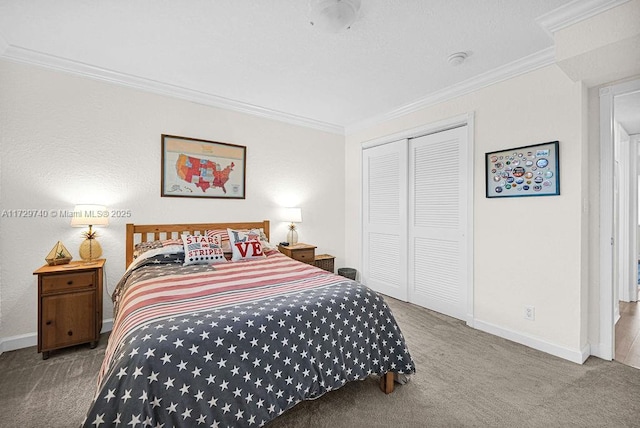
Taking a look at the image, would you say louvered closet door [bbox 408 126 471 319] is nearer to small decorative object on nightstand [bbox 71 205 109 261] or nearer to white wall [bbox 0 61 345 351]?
white wall [bbox 0 61 345 351]

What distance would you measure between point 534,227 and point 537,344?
1065mm

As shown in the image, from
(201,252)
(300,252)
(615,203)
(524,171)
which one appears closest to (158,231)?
(201,252)

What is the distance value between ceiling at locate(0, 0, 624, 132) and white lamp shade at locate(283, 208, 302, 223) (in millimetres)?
1532

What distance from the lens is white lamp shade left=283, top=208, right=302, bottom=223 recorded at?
4.07 meters

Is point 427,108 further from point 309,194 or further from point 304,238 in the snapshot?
point 304,238

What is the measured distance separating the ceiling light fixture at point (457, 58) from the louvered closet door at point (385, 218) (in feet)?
4.36

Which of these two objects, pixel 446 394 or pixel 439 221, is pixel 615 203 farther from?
pixel 446 394

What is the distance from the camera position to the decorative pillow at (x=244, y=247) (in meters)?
3.16

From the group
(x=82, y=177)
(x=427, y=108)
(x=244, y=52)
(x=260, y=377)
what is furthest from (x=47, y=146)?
(x=427, y=108)

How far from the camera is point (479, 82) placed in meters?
3.02

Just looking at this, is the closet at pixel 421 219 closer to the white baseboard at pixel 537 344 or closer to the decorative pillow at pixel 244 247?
the white baseboard at pixel 537 344

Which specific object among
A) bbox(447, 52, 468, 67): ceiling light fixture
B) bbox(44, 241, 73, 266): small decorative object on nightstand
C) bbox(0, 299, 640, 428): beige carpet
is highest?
bbox(447, 52, 468, 67): ceiling light fixture

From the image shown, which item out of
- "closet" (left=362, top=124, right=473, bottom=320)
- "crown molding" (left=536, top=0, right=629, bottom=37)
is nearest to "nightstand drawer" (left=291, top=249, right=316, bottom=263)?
"closet" (left=362, top=124, right=473, bottom=320)

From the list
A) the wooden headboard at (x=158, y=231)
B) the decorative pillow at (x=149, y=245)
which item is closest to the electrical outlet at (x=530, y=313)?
the wooden headboard at (x=158, y=231)
